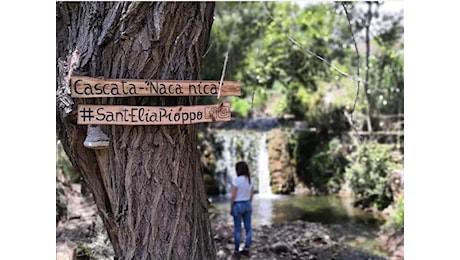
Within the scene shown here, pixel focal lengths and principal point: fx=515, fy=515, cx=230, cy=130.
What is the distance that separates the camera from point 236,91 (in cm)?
300

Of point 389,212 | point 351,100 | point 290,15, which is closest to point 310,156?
point 351,100

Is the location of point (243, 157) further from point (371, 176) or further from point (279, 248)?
point (279, 248)

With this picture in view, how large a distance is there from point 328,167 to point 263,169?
52.8 inches

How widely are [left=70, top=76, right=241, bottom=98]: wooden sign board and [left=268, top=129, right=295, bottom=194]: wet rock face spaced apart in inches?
309

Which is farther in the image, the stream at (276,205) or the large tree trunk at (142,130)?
the stream at (276,205)

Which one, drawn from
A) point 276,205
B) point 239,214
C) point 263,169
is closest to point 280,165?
point 263,169

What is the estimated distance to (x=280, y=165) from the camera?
10648 mm

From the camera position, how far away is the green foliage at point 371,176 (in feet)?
28.2

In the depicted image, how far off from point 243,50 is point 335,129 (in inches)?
121

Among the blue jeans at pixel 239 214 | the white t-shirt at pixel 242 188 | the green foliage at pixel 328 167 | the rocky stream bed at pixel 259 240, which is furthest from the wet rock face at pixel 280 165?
the white t-shirt at pixel 242 188

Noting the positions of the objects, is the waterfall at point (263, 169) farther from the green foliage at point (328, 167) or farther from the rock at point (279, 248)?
the rock at point (279, 248)

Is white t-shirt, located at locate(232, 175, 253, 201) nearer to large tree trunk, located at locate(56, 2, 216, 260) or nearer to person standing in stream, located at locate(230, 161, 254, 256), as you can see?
person standing in stream, located at locate(230, 161, 254, 256)

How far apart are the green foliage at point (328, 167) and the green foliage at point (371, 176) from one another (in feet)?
2.93

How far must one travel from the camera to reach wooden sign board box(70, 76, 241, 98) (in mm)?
2619
